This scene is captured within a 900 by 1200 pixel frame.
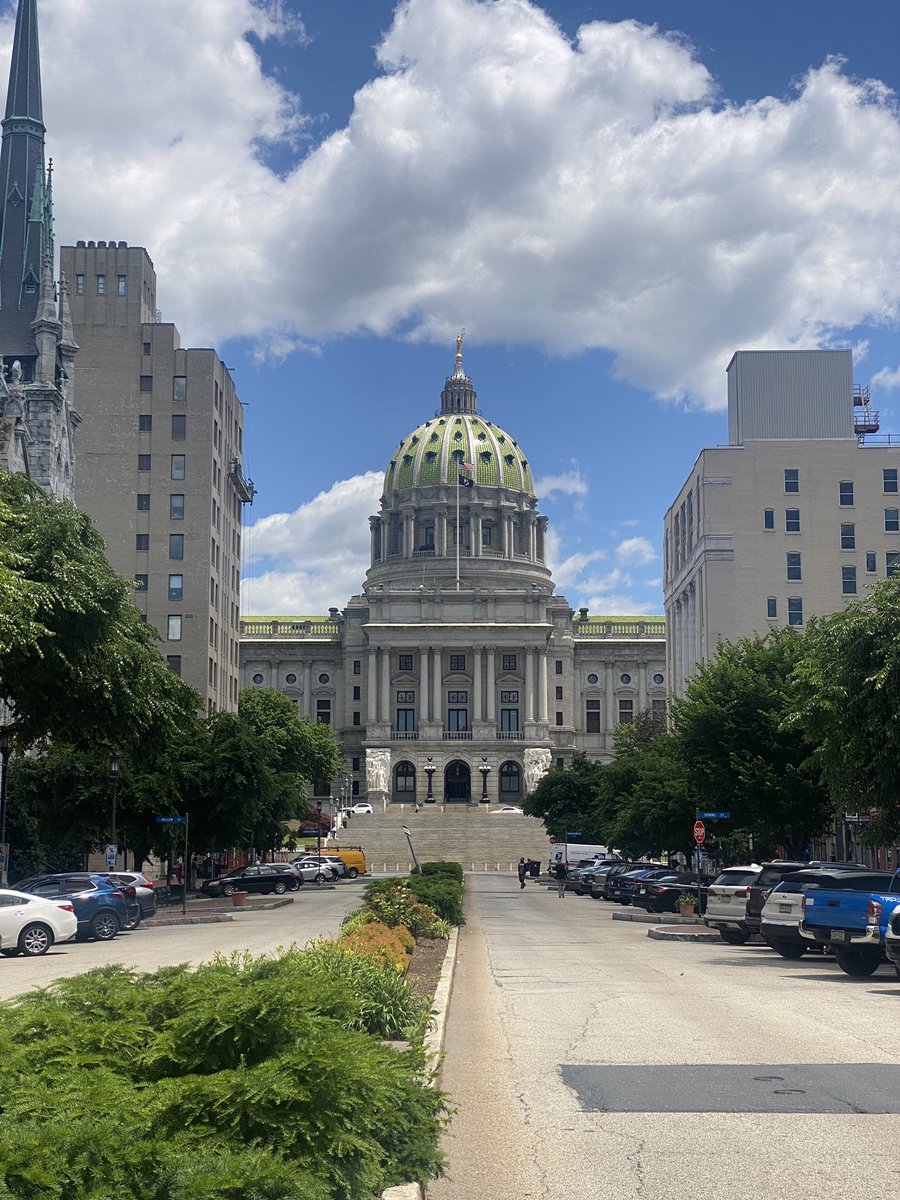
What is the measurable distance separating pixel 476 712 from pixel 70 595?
123 metres

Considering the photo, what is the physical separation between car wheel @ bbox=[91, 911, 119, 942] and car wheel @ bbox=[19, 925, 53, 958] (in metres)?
4.81

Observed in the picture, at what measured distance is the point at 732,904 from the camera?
3064cm

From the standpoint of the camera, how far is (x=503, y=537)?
16875 cm

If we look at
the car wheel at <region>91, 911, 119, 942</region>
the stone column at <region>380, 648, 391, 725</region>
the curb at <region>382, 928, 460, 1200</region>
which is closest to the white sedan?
the car wheel at <region>91, 911, 119, 942</region>

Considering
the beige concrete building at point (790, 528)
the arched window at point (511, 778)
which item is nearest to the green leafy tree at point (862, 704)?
the beige concrete building at point (790, 528)

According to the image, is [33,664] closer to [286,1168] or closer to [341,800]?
[286,1168]

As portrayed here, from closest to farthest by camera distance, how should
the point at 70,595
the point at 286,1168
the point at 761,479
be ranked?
the point at 286,1168 → the point at 70,595 → the point at 761,479

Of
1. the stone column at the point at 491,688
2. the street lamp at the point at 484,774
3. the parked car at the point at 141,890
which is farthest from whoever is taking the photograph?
the stone column at the point at 491,688

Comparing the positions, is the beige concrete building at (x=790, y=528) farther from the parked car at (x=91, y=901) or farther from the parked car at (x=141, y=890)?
the parked car at (x=91, y=901)

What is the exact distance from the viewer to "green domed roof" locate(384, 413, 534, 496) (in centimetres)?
17285

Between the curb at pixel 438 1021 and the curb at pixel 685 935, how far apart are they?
5517 mm

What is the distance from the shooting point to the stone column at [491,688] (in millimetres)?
147750

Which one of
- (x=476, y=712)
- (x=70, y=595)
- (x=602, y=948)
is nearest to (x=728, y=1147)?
(x=70, y=595)

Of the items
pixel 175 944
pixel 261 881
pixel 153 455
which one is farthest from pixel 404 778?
pixel 175 944
